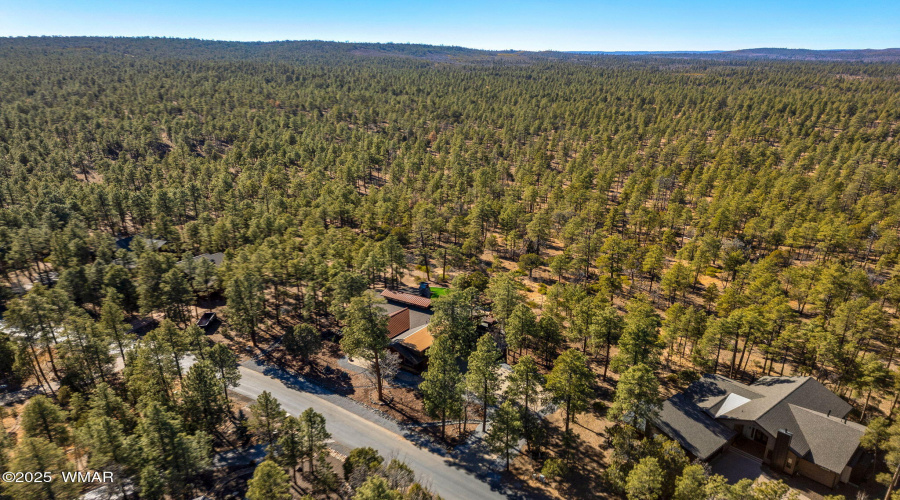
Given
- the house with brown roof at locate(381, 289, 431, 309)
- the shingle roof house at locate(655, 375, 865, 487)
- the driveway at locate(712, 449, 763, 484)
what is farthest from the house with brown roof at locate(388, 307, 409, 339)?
the driveway at locate(712, 449, 763, 484)

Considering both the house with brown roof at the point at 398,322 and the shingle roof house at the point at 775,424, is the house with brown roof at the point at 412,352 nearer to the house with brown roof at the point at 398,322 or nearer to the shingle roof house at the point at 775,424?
the house with brown roof at the point at 398,322

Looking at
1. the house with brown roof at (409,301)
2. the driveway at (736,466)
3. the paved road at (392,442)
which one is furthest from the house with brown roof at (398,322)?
the driveway at (736,466)

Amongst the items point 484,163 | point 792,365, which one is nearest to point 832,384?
point 792,365

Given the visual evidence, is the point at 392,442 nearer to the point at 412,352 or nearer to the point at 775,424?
the point at 412,352

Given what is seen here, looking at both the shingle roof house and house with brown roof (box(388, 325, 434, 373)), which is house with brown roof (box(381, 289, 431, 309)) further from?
the shingle roof house

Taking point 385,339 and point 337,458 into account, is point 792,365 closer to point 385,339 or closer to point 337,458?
point 385,339
